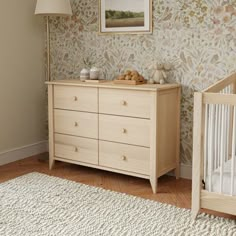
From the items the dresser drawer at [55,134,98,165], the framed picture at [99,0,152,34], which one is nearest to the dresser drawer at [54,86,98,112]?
the dresser drawer at [55,134,98,165]

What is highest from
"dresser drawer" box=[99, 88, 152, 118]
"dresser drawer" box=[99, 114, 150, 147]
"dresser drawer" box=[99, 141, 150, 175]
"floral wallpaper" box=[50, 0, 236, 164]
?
"floral wallpaper" box=[50, 0, 236, 164]

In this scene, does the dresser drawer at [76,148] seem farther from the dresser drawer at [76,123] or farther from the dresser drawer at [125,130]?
the dresser drawer at [125,130]

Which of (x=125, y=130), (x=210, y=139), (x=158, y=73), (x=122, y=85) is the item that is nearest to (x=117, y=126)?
(x=125, y=130)

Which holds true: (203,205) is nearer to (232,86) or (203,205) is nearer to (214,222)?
(214,222)

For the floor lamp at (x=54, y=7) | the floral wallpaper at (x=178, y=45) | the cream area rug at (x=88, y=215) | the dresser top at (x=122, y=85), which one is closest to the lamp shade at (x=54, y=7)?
the floor lamp at (x=54, y=7)

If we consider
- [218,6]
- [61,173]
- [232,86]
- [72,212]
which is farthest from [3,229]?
[218,6]

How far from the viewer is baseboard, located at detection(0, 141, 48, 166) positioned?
4047mm

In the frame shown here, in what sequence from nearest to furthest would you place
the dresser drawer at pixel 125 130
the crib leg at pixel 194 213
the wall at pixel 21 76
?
the crib leg at pixel 194 213
the dresser drawer at pixel 125 130
the wall at pixel 21 76

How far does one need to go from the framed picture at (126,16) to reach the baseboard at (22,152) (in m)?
1.42

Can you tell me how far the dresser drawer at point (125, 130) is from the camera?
3.30 meters

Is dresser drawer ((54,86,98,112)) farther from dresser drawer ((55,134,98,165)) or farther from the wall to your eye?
the wall

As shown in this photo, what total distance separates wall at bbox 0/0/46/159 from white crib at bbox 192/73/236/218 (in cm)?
216

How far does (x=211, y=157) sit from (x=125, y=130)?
0.97 metres

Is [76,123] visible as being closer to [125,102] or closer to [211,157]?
[125,102]
